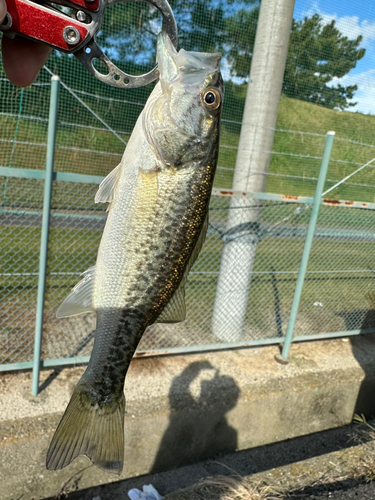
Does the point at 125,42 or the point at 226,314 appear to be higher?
the point at 125,42

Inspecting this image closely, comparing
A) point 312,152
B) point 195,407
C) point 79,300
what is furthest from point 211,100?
point 312,152

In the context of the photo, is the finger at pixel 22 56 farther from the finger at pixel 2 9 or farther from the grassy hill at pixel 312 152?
the grassy hill at pixel 312 152

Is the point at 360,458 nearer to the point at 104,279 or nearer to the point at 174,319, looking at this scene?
the point at 174,319

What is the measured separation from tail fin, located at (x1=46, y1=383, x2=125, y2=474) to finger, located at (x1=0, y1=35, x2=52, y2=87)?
1.12 meters

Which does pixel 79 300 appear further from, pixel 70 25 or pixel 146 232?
pixel 70 25

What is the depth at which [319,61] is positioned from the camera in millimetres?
10375

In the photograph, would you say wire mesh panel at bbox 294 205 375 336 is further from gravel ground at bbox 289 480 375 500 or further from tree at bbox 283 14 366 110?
tree at bbox 283 14 366 110

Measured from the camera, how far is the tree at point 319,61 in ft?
32.8


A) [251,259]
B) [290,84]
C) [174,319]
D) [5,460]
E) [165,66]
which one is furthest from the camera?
[290,84]

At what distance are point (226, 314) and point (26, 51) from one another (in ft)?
11.0

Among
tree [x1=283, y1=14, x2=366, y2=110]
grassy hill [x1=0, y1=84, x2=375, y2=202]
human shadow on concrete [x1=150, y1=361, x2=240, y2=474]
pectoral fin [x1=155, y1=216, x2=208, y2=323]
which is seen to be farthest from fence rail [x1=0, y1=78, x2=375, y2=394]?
tree [x1=283, y1=14, x2=366, y2=110]

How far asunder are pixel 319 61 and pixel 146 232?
10.6 m

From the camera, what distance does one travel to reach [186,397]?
354 centimetres

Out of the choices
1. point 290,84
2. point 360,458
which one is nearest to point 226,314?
point 360,458
